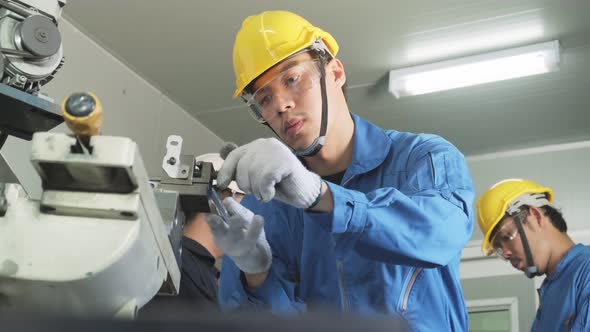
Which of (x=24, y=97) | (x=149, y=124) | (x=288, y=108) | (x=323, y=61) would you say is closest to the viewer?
(x=24, y=97)

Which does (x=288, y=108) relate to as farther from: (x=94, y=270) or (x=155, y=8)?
(x=155, y=8)

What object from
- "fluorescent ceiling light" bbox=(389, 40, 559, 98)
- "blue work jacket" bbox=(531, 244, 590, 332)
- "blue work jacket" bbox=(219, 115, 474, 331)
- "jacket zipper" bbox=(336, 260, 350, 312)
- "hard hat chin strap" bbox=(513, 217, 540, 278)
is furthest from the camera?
"fluorescent ceiling light" bbox=(389, 40, 559, 98)

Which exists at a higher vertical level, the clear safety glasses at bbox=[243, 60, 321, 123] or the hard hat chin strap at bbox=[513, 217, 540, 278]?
the clear safety glasses at bbox=[243, 60, 321, 123]

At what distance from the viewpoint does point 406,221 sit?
1.44 m

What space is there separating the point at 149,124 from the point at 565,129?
2.76 m

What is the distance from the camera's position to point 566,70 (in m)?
4.05

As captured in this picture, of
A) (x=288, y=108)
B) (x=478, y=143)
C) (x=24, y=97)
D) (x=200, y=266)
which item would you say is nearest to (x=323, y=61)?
(x=288, y=108)

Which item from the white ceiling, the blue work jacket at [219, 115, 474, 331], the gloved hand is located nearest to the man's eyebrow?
the blue work jacket at [219, 115, 474, 331]

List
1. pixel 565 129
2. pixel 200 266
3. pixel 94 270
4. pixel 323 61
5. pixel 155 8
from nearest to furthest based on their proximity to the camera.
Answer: pixel 94 270 < pixel 323 61 < pixel 200 266 < pixel 155 8 < pixel 565 129

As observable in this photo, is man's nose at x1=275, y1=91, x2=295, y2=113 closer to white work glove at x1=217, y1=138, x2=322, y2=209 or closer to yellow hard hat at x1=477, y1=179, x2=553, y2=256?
white work glove at x1=217, y1=138, x2=322, y2=209

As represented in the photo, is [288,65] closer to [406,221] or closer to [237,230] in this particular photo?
[237,230]

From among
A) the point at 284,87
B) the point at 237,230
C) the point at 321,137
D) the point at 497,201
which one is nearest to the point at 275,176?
the point at 237,230

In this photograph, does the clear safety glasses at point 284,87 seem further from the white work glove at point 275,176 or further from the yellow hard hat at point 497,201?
the yellow hard hat at point 497,201

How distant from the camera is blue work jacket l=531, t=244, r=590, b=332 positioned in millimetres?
2980
